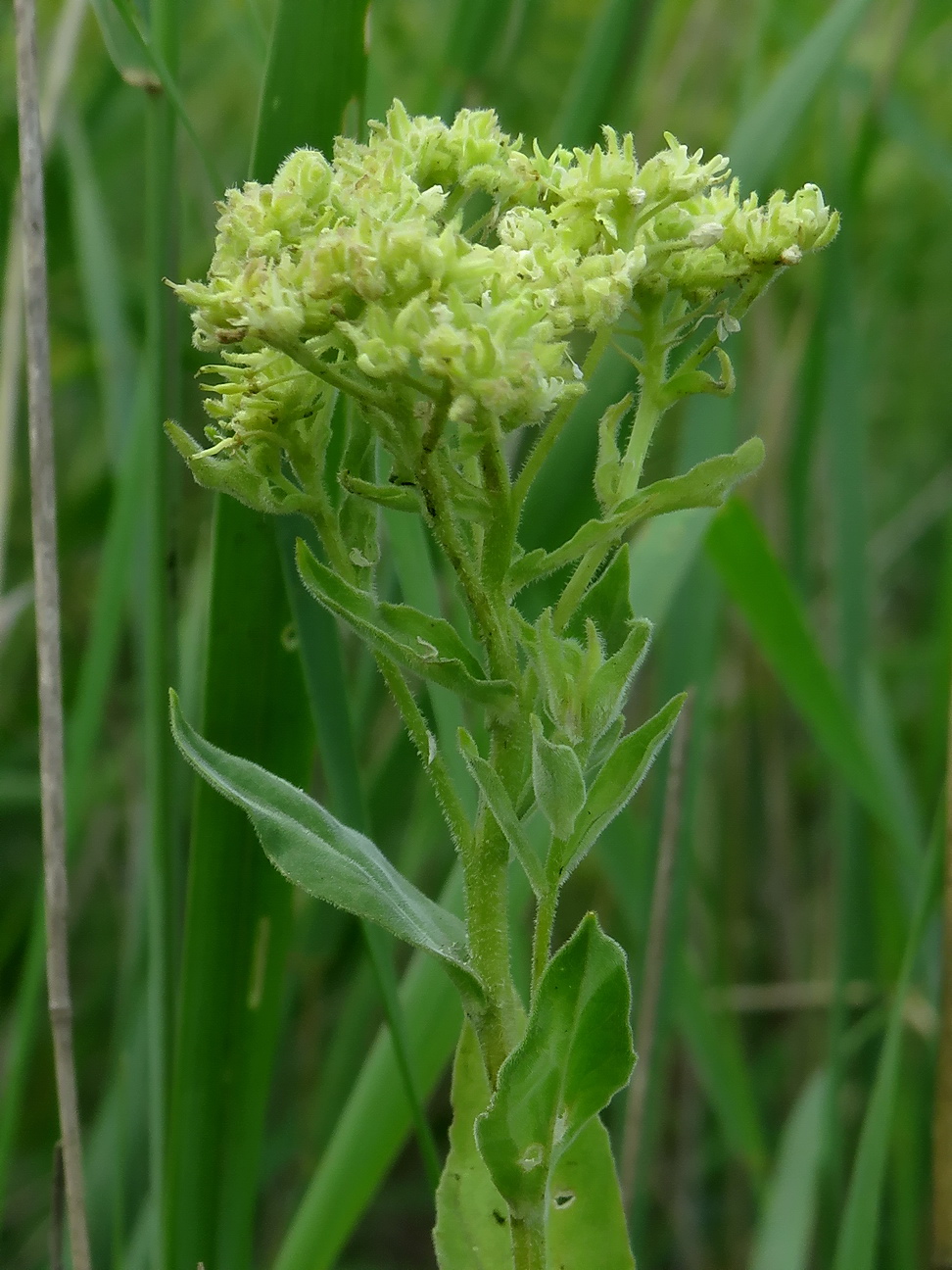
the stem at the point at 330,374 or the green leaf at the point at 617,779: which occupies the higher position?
the stem at the point at 330,374

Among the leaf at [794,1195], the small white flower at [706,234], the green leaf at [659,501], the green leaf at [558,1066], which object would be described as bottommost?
the leaf at [794,1195]

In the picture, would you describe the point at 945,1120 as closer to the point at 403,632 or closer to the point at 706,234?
the point at 403,632

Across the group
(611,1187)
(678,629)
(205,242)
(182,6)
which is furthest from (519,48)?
(611,1187)

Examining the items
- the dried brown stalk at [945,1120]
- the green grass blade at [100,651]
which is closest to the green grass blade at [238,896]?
the green grass blade at [100,651]

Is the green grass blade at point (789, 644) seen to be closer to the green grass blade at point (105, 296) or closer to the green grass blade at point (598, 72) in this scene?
the green grass blade at point (598, 72)

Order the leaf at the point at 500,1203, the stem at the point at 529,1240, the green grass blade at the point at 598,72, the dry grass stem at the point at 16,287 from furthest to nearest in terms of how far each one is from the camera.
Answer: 1. the dry grass stem at the point at 16,287
2. the green grass blade at the point at 598,72
3. the leaf at the point at 500,1203
4. the stem at the point at 529,1240

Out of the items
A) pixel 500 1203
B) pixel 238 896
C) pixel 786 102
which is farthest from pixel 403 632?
pixel 786 102

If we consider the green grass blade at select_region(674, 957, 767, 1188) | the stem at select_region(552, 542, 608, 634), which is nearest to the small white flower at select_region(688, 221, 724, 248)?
the stem at select_region(552, 542, 608, 634)

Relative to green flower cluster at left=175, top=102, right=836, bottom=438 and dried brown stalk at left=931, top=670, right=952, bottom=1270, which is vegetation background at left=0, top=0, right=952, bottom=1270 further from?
green flower cluster at left=175, top=102, right=836, bottom=438

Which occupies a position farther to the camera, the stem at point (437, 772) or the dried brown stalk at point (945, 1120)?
the dried brown stalk at point (945, 1120)
